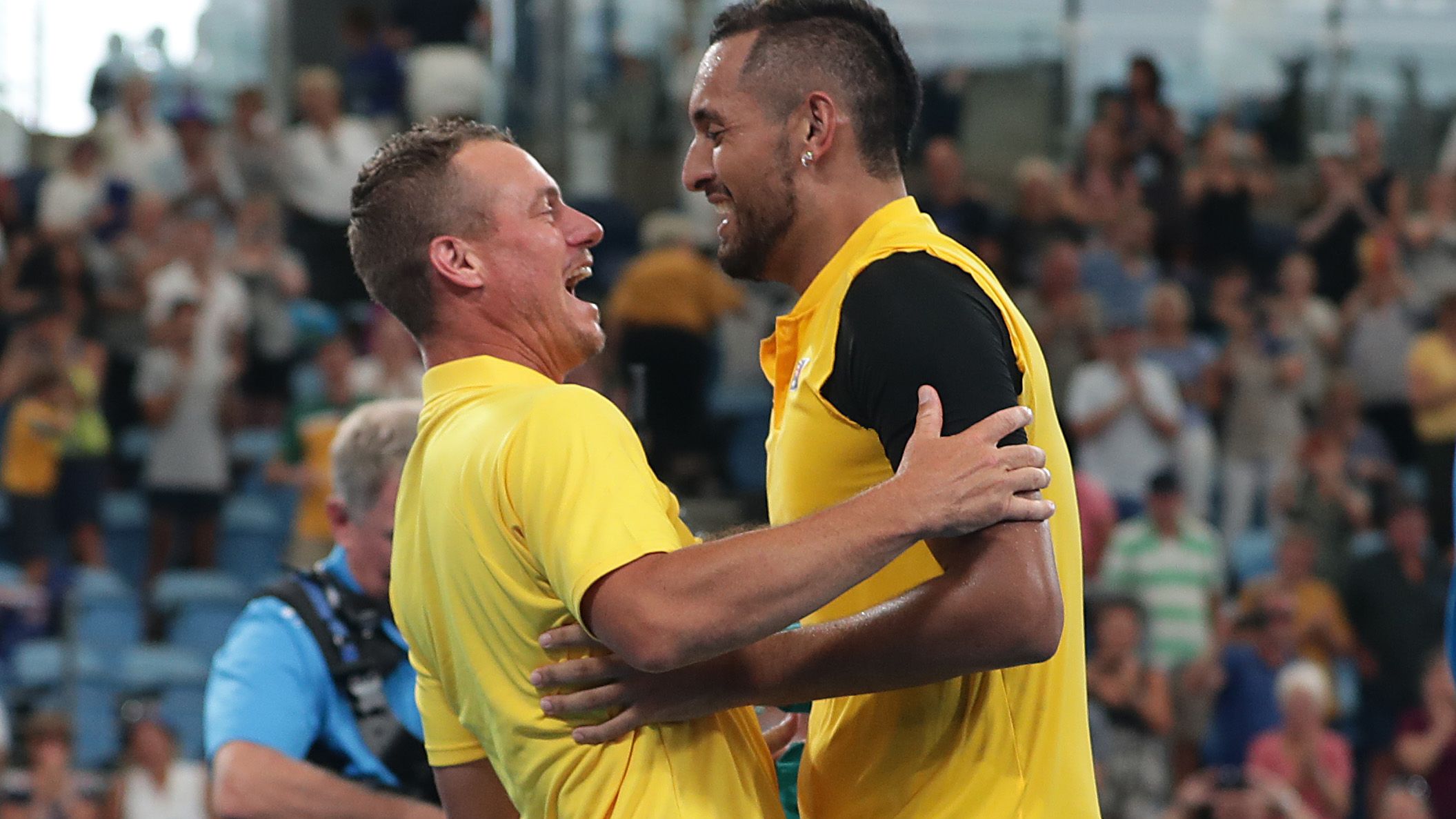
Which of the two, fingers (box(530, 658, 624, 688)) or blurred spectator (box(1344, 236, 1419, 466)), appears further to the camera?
blurred spectator (box(1344, 236, 1419, 466))

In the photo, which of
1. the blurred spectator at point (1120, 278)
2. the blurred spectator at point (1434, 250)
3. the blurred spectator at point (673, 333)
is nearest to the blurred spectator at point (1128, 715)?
the blurred spectator at point (673, 333)

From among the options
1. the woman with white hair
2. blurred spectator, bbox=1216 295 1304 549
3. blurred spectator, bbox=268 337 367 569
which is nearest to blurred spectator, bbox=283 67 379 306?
blurred spectator, bbox=268 337 367 569

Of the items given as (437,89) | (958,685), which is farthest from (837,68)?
(437,89)

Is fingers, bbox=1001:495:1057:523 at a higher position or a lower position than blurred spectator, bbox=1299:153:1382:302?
higher

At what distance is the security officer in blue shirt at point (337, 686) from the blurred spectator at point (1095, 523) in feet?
19.7

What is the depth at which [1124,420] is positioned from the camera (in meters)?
10.2

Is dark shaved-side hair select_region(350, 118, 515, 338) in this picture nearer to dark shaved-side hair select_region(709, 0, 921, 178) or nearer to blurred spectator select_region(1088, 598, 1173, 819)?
dark shaved-side hair select_region(709, 0, 921, 178)

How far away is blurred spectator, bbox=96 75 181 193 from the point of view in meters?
11.4

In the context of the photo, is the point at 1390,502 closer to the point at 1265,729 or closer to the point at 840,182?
the point at 1265,729

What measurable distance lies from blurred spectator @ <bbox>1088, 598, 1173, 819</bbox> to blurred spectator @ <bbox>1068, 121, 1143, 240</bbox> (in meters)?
3.97

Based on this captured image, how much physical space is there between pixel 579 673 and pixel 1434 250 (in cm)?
1089

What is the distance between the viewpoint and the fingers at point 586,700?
2.45m

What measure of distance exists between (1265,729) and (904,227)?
23.5ft

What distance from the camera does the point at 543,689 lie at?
8.21 feet
